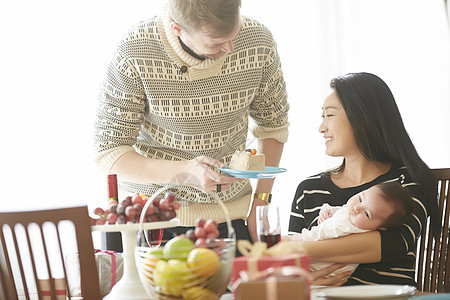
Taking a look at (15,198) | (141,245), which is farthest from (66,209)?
(15,198)

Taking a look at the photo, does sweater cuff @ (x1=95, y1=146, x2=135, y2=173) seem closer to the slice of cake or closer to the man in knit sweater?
the man in knit sweater

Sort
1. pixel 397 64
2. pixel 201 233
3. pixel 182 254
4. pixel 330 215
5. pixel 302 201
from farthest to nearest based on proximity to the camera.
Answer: pixel 397 64 → pixel 302 201 → pixel 330 215 → pixel 201 233 → pixel 182 254

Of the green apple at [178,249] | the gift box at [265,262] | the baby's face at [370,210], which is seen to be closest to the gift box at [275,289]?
the gift box at [265,262]

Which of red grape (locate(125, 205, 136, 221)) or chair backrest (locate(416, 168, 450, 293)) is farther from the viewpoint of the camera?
chair backrest (locate(416, 168, 450, 293))

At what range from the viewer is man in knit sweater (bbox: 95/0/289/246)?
2.18 meters

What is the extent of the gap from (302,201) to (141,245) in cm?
99

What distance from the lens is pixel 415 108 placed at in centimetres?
423

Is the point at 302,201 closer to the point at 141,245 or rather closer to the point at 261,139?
the point at 261,139

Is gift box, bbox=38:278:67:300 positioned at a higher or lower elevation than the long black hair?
lower

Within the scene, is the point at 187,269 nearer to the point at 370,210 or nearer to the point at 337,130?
the point at 370,210

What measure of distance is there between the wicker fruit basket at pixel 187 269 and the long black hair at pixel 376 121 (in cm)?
103

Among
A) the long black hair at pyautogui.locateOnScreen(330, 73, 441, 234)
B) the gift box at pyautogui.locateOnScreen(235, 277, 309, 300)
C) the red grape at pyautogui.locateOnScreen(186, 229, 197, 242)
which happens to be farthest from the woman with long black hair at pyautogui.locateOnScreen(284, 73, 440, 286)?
the gift box at pyautogui.locateOnScreen(235, 277, 309, 300)

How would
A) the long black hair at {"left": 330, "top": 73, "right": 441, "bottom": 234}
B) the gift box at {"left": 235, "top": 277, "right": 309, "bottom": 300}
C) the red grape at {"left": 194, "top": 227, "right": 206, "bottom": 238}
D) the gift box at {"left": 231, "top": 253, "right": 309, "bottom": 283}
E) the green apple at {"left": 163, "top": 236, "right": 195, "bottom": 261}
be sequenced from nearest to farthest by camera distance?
the gift box at {"left": 235, "top": 277, "right": 309, "bottom": 300}
the gift box at {"left": 231, "top": 253, "right": 309, "bottom": 283}
the green apple at {"left": 163, "top": 236, "right": 195, "bottom": 261}
the red grape at {"left": 194, "top": 227, "right": 206, "bottom": 238}
the long black hair at {"left": 330, "top": 73, "right": 441, "bottom": 234}

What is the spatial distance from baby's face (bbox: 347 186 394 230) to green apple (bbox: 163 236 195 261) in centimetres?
85
